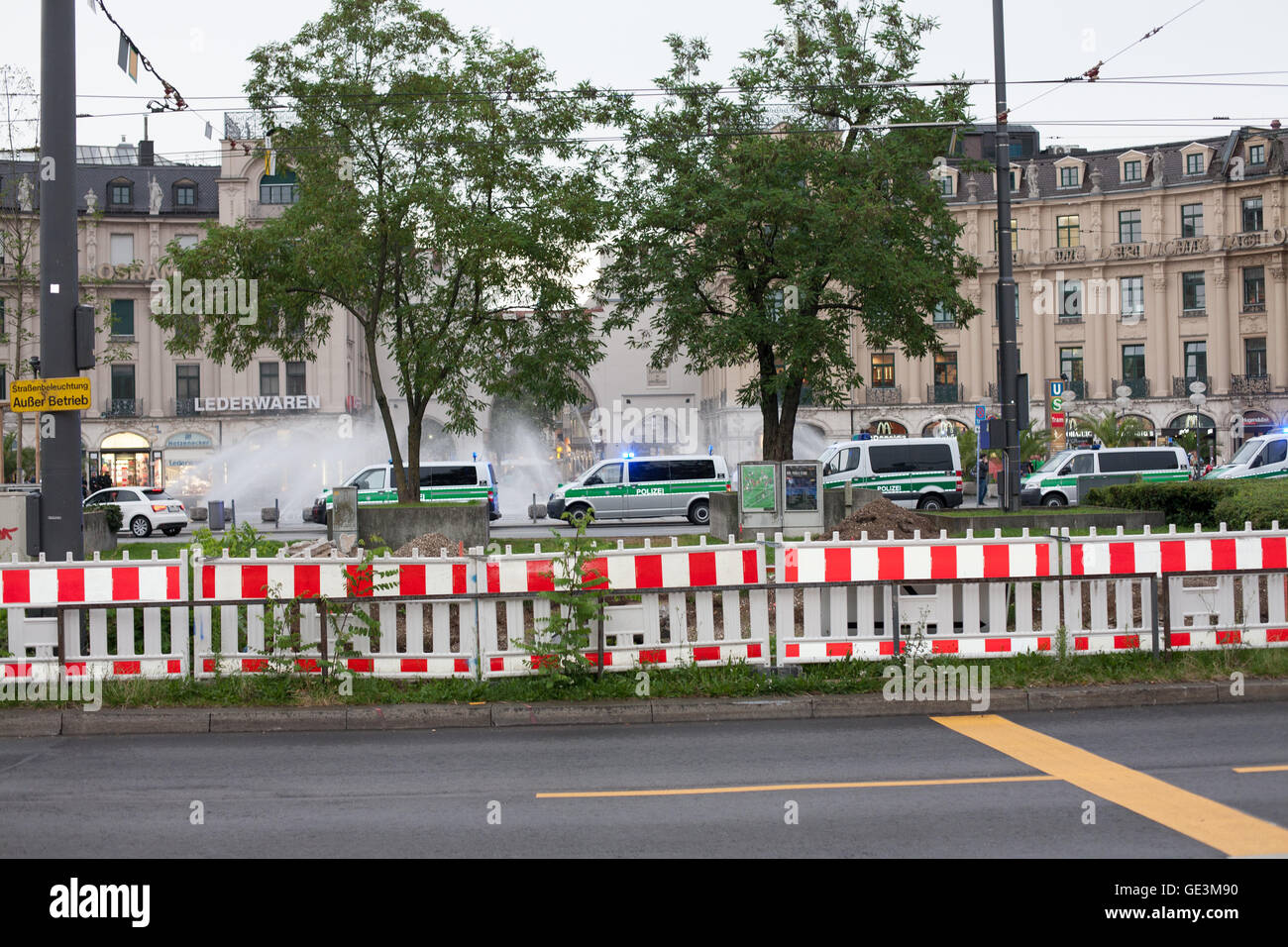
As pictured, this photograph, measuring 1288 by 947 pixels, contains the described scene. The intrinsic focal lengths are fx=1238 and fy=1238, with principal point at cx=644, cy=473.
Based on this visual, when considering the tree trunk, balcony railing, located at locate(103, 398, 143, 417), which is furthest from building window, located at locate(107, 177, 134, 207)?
the tree trunk

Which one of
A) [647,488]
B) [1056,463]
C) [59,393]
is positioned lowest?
[647,488]

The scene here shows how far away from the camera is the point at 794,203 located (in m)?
22.6

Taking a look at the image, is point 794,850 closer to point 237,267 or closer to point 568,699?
point 568,699

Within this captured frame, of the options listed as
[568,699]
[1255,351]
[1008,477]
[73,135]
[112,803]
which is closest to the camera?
[112,803]

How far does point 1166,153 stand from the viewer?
2490 inches

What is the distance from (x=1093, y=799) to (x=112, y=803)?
5.44 metres

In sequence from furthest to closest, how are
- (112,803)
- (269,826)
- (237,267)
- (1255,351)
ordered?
(1255,351), (237,267), (112,803), (269,826)

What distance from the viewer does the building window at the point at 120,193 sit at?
64381 mm

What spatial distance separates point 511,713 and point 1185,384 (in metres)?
59.2

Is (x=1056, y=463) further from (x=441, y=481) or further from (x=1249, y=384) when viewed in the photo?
(x=1249, y=384)

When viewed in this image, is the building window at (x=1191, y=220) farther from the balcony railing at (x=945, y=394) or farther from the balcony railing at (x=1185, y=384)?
the balcony railing at (x=945, y=394)

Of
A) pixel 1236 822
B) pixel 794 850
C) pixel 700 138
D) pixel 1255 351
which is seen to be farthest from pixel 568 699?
pixel 1255 351

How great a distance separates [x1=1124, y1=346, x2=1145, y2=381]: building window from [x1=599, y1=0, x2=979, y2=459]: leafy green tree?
134 ft

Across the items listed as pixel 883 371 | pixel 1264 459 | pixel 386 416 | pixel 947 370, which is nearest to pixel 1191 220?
pixel 947 370
